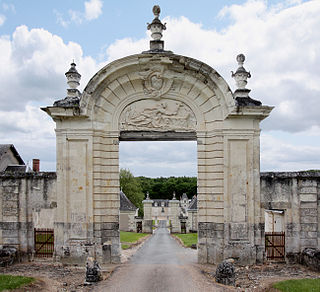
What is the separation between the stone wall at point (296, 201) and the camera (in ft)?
34.5

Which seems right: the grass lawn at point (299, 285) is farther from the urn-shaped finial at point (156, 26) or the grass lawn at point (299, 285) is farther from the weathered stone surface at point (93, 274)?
the urn-shaped finial at point (156, 26)

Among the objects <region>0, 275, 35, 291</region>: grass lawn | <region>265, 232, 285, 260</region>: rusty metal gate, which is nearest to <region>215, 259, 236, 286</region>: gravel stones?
<region>265, 232, 285, 260</region>: rusty metal gate

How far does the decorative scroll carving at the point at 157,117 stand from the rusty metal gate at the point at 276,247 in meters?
4.54

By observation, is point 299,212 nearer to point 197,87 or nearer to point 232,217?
point 232,217

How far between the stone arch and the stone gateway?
0.10 ft

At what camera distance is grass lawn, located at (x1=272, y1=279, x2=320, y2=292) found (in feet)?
23.7

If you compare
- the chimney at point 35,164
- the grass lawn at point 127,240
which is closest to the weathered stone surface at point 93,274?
the grass lawn at point 127,240

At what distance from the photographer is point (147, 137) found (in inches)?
428

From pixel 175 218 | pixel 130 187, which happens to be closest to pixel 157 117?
pixel 175 218

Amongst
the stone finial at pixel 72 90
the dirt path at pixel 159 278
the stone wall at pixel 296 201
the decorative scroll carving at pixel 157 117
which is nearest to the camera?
the dirt path at pixel 159 278

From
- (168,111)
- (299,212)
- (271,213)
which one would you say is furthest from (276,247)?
(168,111)

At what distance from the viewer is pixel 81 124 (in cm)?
1048

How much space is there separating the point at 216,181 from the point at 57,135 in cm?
534

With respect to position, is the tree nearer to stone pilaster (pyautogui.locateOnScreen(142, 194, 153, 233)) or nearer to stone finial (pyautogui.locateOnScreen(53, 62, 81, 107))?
stone pilaster (pyautogui.locateOnScreen(142, 194, 153, 233))
